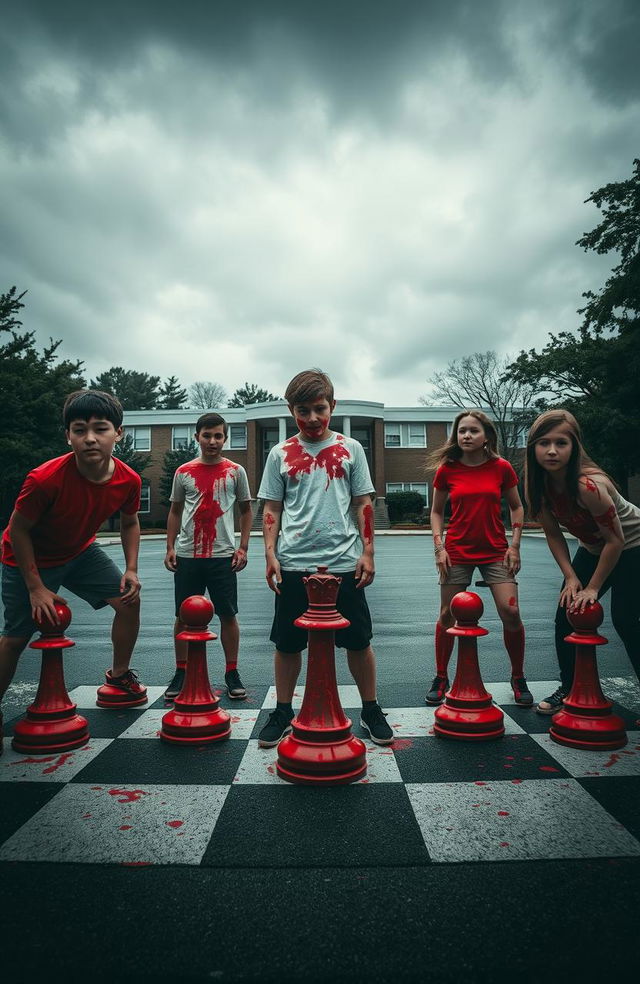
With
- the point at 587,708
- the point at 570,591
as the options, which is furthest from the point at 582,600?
the point at 587,708

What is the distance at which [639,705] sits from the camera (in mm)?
3707

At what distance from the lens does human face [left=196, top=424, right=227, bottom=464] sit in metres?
4.35

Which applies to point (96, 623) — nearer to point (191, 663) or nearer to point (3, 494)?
point (191, 663)

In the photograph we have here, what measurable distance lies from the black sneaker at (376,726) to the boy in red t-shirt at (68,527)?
1503mm

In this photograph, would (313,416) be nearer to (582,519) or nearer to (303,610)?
(303,610)

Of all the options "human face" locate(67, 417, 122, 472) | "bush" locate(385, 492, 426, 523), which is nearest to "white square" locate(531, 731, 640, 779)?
"human face" locate(67, 417, 122, 472)

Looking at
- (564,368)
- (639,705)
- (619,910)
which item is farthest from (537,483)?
(564,368)

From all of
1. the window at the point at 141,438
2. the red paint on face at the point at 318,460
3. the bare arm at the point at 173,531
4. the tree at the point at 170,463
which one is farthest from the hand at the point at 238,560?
the window at the point at 141,438

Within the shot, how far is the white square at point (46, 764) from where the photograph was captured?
2.70m

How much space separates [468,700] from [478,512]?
1200mm

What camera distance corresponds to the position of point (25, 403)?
28.5m

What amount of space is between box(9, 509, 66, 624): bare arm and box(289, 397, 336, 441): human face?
58.2 inches

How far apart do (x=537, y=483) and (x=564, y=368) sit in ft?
91.6

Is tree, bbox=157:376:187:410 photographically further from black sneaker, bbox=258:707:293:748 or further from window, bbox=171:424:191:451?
black sneaker, bbox=258:707:293:748
